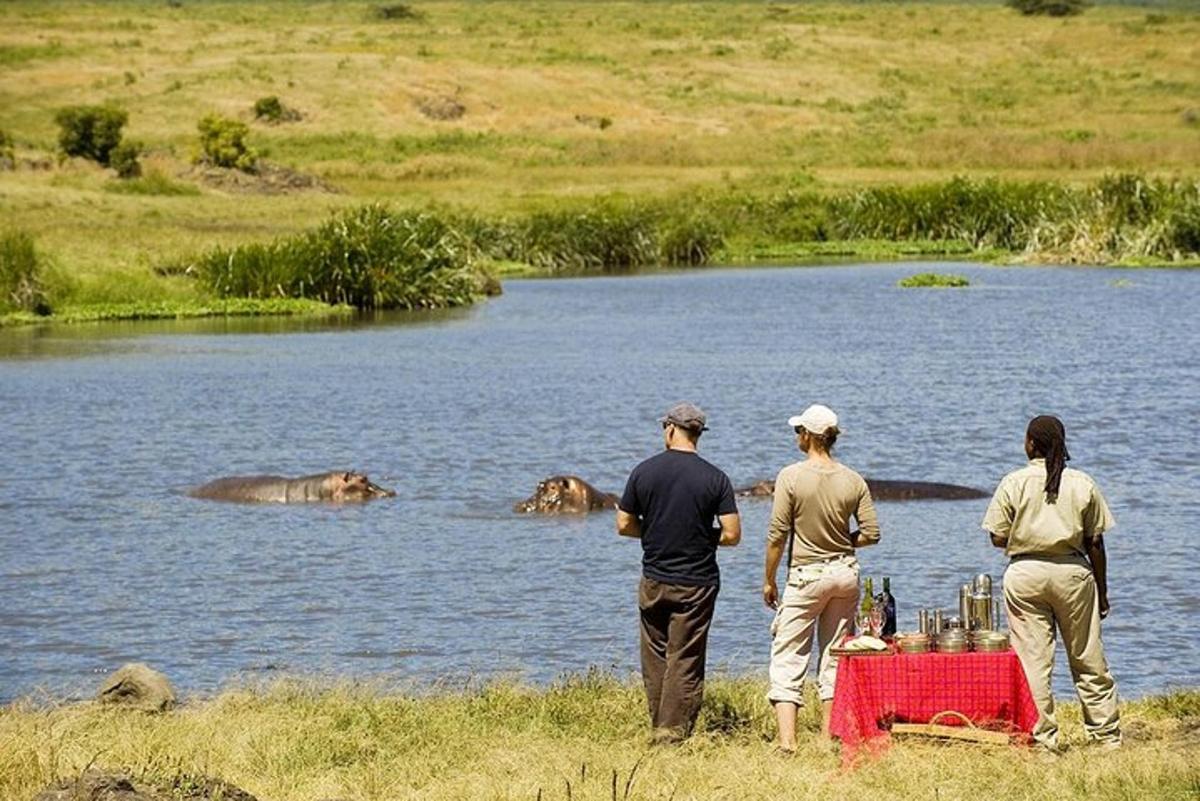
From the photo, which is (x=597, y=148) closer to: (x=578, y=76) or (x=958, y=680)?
(x=578, y=76)

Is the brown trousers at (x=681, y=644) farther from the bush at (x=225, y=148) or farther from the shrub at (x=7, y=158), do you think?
the bush at (x=225, y=148)

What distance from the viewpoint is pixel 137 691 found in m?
12.9

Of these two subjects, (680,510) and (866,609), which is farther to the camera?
(866,609)

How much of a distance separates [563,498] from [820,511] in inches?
410

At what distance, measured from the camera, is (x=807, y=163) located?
87250 mm

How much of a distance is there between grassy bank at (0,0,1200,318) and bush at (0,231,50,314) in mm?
764

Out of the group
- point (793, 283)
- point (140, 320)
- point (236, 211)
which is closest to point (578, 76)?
point (236, 211)

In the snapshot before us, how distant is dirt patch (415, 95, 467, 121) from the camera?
338ft

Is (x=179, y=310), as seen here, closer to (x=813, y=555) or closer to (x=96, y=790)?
(x=813, y=555)

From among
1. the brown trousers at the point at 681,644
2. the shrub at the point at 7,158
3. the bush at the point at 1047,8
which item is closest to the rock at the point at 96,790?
the brown trousers at the point at 681,644

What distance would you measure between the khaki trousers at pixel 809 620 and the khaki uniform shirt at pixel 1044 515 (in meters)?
0.77

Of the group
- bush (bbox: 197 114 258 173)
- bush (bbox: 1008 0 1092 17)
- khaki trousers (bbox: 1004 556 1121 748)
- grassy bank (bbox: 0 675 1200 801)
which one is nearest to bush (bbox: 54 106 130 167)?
bush (bbox: 197 114 258 173)

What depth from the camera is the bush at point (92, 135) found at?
76938 millimetres

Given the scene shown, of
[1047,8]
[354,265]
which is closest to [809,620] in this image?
[354,265]
